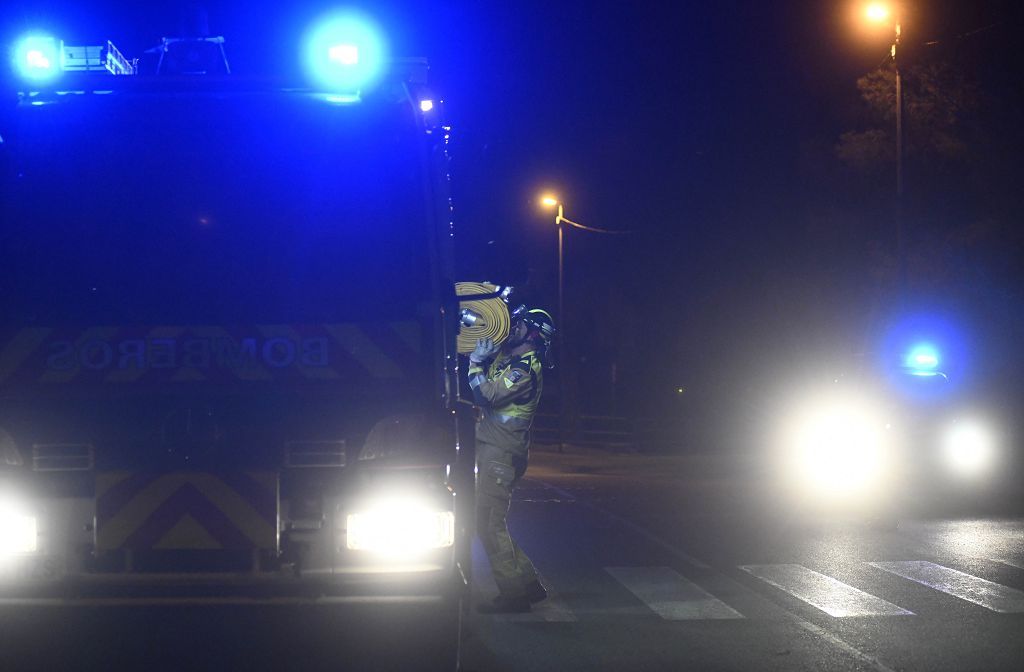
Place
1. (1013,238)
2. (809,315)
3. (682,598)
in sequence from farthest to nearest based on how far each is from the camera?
(809,315) < (1013,238) < (682,598)

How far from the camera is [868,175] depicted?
31.9 m

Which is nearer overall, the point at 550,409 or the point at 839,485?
the point at 839,485

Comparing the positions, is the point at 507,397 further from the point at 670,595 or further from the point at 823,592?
the point at 823,592

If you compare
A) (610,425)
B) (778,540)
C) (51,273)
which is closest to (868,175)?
(610,425)

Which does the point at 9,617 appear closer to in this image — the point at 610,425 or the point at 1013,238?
the point at 1013,238

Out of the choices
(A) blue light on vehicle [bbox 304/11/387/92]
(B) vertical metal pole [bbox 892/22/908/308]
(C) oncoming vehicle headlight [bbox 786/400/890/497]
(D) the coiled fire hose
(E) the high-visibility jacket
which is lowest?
(C) oncoming vehicle headlight [bbox 786/400/890/497]

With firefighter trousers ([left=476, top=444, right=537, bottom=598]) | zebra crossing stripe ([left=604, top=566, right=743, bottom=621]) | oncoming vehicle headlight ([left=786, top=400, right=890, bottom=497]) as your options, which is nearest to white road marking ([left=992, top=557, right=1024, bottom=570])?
zebra crossing stripe ([left=604, top=566, right=743, bottom=621])

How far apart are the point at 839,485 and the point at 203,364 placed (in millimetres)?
17439

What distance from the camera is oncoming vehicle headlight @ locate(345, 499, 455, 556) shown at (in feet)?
18.4

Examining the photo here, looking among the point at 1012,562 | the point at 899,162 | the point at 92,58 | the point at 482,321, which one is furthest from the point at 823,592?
the point at 899,162

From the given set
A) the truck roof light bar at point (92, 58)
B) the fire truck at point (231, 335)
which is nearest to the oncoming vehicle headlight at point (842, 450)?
the fire truck at point (231, 335)

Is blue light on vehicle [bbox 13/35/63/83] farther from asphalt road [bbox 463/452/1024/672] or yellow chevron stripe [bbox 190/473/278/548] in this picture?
asphalt road [bbox 463/452/1024/672]

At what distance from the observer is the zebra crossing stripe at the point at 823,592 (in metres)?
9.38

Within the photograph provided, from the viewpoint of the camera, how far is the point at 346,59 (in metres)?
6.29
